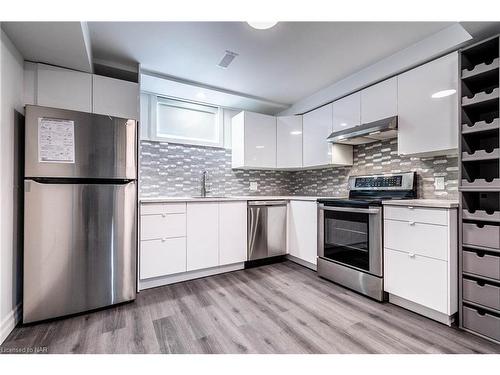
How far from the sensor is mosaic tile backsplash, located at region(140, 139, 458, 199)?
221 centimetres

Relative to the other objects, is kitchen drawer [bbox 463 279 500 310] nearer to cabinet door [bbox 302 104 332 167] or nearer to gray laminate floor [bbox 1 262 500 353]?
gray laminate floor [bbox 1 262 500 353]

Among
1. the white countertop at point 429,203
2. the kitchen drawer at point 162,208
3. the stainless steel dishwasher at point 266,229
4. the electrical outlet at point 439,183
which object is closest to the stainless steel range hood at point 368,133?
the electrical outlet at point 439,183

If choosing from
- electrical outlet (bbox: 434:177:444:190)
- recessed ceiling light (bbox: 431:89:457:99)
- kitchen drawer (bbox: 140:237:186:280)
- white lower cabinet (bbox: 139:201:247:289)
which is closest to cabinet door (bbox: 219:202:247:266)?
white lower cabinet (bbox: 139:201:247:289)

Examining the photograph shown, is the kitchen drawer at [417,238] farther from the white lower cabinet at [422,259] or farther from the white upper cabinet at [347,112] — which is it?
the white upper cabinet at [347,112]

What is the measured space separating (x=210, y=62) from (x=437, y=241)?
2.51 meters

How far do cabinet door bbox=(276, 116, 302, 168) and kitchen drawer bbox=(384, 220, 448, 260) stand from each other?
1622mm

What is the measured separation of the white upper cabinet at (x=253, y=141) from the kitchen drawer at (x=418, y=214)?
1782 mm

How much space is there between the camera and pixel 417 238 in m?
1.83

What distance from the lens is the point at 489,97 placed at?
5.10 ft

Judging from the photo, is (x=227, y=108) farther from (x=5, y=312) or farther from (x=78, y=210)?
(x=5, y=312)

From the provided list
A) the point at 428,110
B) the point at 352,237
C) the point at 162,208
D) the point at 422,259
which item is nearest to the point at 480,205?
the point at 422,259

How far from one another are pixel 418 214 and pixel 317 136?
1.61m
